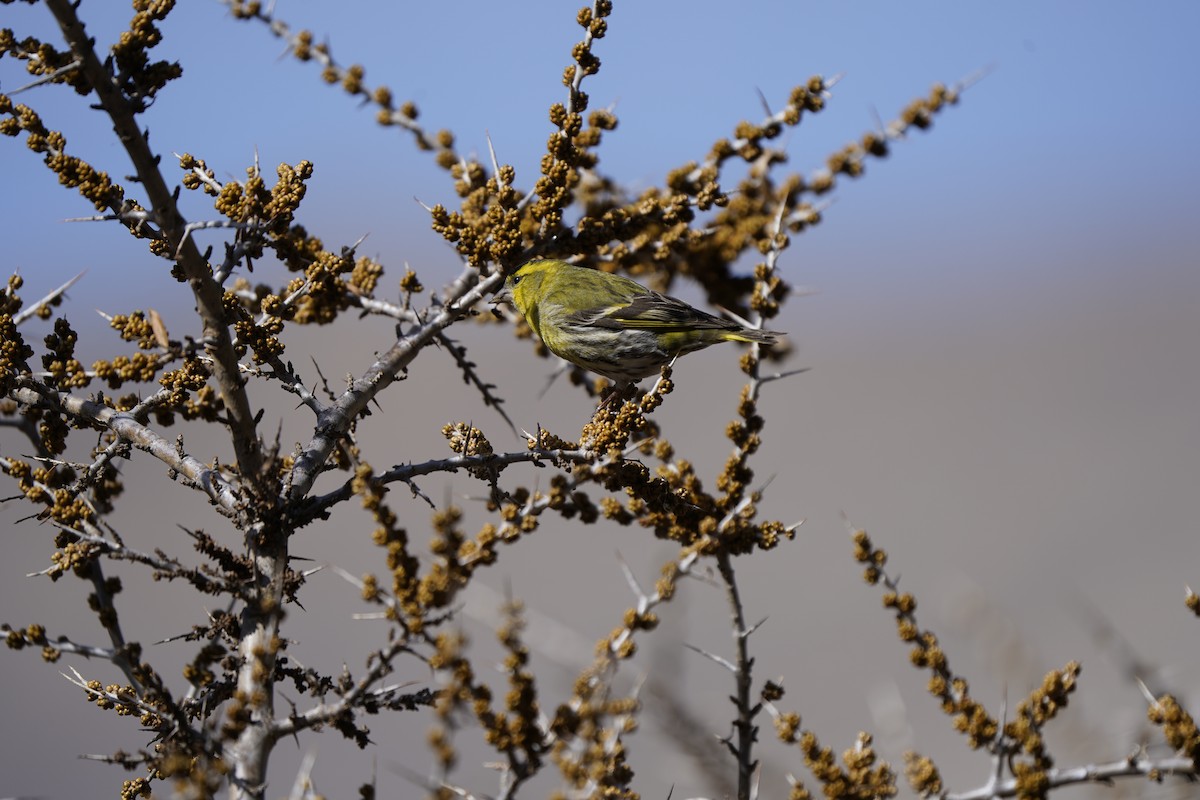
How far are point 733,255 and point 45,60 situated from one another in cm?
412

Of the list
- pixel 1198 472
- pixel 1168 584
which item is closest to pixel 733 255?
pixel 1168 584

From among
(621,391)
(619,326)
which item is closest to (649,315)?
(619,326)

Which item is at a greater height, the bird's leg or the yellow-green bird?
the yellow-green bird

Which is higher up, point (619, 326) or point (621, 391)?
point (619, 326)

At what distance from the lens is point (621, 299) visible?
7.26 m

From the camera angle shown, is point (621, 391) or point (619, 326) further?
point (619, 326)

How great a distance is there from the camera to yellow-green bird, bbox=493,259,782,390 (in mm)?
6801

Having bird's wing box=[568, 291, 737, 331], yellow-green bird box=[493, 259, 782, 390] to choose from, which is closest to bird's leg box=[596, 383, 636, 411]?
yellow-green bird box=[493, 259, 782, 390]

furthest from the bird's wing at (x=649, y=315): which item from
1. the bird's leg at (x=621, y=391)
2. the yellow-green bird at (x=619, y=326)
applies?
the bird's leg at (x=621, y=391)

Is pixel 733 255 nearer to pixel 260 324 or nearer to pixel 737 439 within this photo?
pixel 737 439

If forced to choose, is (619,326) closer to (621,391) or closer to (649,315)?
(649,315)

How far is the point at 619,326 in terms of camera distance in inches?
277

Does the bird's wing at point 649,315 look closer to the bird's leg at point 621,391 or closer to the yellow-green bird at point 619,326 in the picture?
the yellow-green bird at point 619,326

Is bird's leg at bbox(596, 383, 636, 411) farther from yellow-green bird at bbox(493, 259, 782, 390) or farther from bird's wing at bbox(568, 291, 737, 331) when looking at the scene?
bird's wing at bbox(568, 291, 737, 331)
